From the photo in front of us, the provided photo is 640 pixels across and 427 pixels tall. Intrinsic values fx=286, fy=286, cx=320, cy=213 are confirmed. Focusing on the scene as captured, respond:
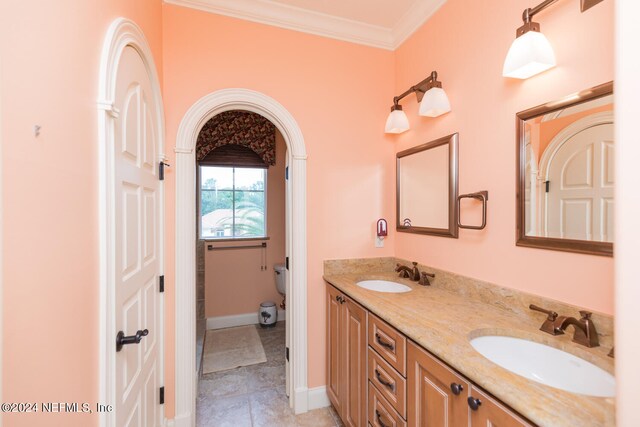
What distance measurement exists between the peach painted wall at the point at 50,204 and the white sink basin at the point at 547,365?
54.4 inches

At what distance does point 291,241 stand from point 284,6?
5.75ft

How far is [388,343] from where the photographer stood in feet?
4.54

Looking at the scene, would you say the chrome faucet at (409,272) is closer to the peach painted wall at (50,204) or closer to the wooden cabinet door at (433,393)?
the wooden cabinet door at (433,393)

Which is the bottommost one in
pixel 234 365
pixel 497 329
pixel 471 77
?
pixel 234 365

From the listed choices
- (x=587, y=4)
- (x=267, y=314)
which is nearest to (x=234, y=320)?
(x=267, y=314)

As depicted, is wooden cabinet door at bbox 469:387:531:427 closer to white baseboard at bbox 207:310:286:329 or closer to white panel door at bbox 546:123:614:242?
white panel door at bbox 546:123:614:242

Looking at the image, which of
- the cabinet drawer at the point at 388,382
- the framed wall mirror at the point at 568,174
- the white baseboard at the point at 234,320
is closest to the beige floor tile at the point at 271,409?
the cabinet drawer at the point at 388,382

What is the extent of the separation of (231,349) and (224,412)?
0.95 meters

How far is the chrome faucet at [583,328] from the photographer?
107cm

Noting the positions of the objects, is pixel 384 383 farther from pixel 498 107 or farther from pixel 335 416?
pixel 498 107

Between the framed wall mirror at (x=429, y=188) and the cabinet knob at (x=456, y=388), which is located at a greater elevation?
the framed wall mirror at (x=429, y=188)

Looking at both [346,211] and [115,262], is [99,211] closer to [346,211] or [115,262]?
[115,262]

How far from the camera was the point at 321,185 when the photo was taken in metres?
2.25

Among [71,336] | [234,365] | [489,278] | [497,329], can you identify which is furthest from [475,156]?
[234,365]
